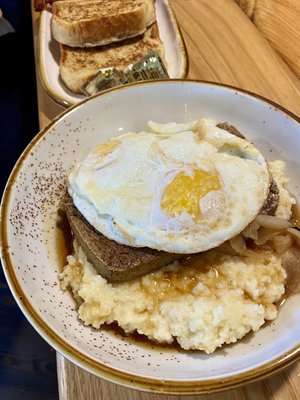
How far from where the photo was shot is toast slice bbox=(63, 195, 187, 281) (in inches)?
66.7

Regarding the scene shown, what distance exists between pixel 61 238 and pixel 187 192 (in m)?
0.64

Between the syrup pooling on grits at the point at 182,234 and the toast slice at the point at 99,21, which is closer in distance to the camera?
the syrup pooling on grits at the point at 182,234

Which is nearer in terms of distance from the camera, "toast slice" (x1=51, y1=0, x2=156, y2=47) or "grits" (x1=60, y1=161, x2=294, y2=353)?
"grits" (x1=60, y1=161, x2=294, y2=353)

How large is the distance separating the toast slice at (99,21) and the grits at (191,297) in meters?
1.40

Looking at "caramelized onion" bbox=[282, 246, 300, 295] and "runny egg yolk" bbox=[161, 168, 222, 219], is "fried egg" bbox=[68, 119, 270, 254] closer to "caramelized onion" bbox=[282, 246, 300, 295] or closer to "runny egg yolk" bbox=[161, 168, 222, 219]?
"runny egg yolk" bbox=[161, 168, 222, 219]

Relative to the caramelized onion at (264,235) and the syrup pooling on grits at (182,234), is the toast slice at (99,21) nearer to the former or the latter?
the syrup pooling on grits at (182,234)

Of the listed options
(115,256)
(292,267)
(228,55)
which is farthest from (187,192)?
(228,55)

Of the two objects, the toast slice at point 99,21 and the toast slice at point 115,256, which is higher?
the toast slice at point 99,21

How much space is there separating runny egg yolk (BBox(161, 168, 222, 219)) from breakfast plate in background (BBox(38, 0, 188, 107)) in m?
1.05

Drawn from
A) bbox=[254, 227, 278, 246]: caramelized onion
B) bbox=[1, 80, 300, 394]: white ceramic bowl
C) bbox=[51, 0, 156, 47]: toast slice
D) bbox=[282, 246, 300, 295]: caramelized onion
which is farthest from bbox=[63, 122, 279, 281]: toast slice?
bbox=[51, 0, 156, 47]: toast slice

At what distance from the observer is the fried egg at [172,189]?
1647 mm

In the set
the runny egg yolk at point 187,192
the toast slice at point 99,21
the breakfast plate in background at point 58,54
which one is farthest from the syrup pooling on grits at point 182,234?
the toast slice at point 99,21

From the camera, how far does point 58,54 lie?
9.16 feet

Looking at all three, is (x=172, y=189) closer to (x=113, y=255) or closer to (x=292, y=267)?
(x=113, y=255)
